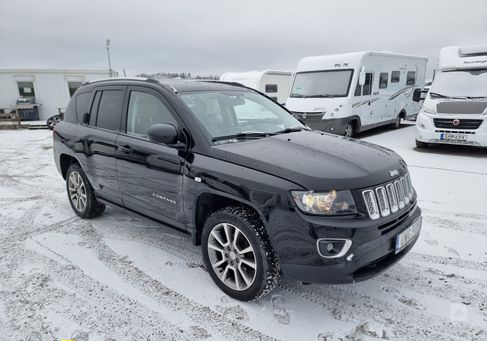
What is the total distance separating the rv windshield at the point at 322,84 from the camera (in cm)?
1028

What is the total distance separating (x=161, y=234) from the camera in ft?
13.4

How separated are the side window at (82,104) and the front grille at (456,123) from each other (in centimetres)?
779

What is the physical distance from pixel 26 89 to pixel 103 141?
25.1 m

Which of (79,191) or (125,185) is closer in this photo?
(125,185)

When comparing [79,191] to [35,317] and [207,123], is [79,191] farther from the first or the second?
[207,123]

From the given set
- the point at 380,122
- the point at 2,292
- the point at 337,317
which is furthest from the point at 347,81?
the point at 2,292

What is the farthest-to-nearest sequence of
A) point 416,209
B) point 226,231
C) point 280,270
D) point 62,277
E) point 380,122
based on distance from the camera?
point 380,122, point 62,277, point 416,209, point 226,231, point 280,270

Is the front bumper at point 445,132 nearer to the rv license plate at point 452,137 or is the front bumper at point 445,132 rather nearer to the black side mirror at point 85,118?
the rv license plate at point 452,137

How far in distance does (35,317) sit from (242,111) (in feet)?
8.61

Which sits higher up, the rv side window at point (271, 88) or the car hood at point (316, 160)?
the rv side window at point (271, 88)

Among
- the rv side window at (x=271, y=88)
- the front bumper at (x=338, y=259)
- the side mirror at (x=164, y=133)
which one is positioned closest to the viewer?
the front bumper at (x=338, y=259)

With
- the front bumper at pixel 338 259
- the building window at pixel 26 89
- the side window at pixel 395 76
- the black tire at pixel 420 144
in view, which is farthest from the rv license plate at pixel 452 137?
the building window at pixel 26 89

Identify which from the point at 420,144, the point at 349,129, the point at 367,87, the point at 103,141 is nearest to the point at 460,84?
the point at 420,144

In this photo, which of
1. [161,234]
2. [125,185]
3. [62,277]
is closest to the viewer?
[62,277]
